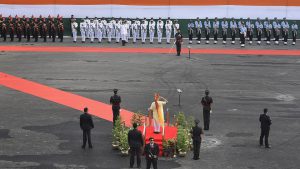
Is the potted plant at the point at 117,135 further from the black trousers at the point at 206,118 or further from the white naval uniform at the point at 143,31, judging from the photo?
the white naval uniform at the point at 143,31

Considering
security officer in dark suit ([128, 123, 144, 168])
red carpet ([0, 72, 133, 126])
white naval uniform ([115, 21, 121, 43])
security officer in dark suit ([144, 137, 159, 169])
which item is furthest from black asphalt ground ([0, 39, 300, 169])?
white naval uniform ([115, 21, 121, 43])

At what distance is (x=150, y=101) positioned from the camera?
25.7m

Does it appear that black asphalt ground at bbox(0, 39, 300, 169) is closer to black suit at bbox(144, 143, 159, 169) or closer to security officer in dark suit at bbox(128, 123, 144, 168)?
security officer in dark suit at bbox(128, 123, 144, 168)

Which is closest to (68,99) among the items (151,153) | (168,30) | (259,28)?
(151,153)

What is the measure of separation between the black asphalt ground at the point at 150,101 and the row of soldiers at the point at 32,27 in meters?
8.13

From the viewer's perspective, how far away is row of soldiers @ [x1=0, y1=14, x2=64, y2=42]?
50.2 meters

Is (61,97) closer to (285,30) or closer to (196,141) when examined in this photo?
(196,141)

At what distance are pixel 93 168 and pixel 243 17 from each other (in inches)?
1559

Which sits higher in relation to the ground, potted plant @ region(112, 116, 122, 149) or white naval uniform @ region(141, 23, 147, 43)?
white naval uniform @ region(141, 23, 147, 43)

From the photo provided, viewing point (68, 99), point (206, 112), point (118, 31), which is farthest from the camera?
point (118, 31)

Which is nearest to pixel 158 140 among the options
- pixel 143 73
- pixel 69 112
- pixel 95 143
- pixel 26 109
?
pixel 95 143

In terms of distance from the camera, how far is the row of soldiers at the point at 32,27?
165 feet

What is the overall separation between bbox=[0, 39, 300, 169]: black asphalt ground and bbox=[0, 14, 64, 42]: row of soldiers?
8.13m

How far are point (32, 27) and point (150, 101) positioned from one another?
92.3 feet
